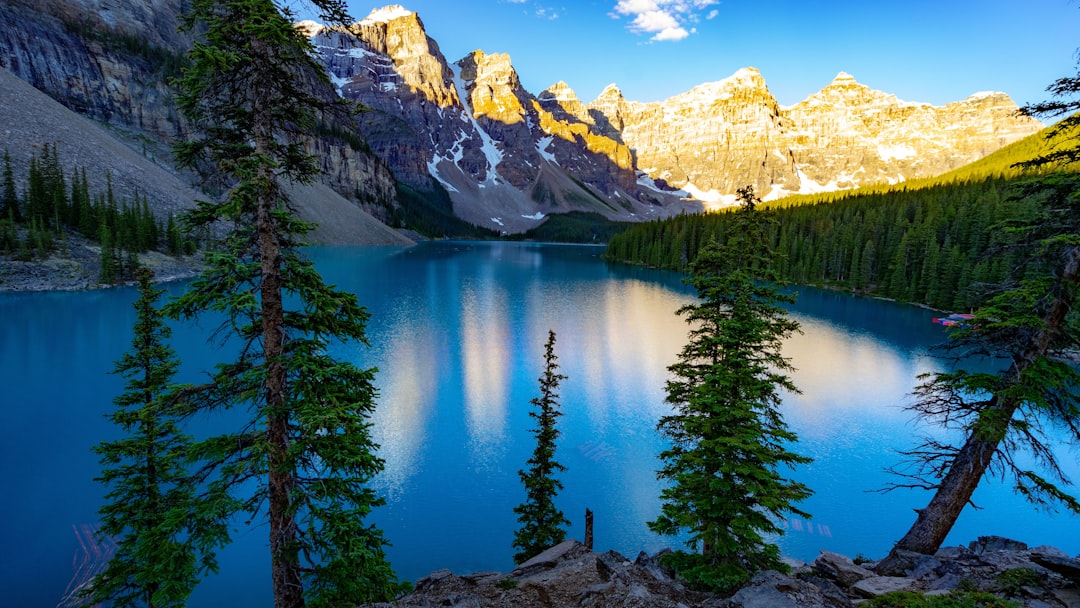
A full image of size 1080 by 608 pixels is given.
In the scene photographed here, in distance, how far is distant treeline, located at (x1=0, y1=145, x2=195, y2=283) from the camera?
202ft

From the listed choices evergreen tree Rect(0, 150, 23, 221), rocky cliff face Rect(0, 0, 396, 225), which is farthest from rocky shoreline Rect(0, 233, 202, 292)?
rocky cliff face Rect(0, 0, 396, 225)

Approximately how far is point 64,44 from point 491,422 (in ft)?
552

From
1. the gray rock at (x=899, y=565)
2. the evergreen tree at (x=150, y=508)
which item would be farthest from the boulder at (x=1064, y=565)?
the evergreen tree at (x=150, y=508)

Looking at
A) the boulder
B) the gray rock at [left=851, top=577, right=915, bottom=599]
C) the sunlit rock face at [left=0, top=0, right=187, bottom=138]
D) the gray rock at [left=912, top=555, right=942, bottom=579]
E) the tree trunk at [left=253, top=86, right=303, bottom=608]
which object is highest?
the sunlit rock face at [left=0, top=0, right=187, bottom=138]

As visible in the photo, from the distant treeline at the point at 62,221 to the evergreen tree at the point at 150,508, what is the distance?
213ft

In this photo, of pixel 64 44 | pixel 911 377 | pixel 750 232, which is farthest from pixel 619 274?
pixel 64 44

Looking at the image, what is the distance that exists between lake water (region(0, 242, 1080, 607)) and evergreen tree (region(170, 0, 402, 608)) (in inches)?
55.6

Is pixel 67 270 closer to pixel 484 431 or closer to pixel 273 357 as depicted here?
pixel 484 431

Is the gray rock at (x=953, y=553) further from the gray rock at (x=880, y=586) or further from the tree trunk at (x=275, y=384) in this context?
the tree trunk at (x=275, y=384)

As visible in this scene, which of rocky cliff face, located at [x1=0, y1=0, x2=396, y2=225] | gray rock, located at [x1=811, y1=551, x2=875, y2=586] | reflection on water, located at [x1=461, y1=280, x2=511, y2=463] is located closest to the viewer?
gray rock, located at [x1=811, y1=551, x2=875, y2=586]

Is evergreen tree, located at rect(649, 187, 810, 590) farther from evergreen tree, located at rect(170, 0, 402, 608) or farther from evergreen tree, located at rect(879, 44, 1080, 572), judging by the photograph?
evergreen tree, located at rect(170, 0, 402, 608)

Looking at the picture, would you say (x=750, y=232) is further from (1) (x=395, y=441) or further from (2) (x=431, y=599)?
(1) (x=395, y=441)

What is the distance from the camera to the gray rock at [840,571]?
35.0 ft

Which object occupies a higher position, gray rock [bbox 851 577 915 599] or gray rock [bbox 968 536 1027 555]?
gray rock [bbox 851 577 915 599]
